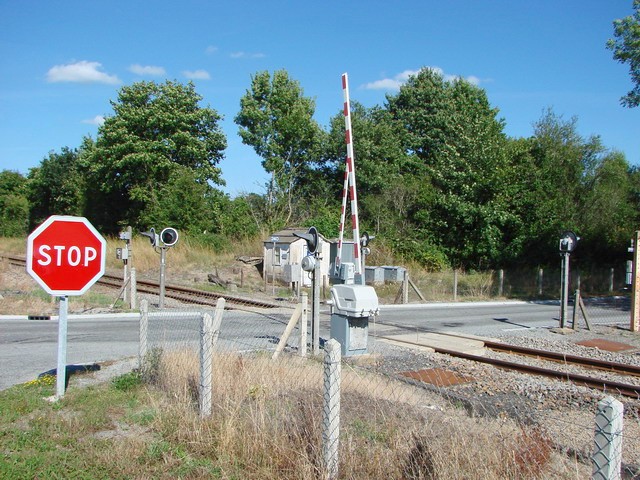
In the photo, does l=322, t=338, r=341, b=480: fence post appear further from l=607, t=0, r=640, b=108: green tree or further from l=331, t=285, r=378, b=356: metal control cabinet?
l=607, t=0, r=640, b=108: green tree

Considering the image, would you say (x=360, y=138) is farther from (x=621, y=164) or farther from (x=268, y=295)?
(x=268, y=295)

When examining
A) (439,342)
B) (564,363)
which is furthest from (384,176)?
(564,363)

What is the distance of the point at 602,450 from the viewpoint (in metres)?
3.12

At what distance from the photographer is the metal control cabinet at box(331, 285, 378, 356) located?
9.89 metres

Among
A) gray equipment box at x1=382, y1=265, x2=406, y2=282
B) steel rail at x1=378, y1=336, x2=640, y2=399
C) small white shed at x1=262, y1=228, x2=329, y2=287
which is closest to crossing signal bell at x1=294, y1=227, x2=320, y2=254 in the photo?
steel rail at x1=378, y1=336, x2=640, y2=399

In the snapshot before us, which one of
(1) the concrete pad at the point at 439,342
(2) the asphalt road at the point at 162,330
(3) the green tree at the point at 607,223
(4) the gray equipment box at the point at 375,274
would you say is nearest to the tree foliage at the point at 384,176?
(3) the green tree at the point at 607,223

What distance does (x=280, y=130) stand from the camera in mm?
42469

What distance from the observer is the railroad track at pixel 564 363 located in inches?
358

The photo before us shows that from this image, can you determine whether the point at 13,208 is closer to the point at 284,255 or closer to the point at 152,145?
the point at 152,145

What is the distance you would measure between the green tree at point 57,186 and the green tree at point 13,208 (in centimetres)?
148

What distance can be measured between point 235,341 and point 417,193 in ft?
88.9

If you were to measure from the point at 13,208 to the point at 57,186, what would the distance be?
905 cm

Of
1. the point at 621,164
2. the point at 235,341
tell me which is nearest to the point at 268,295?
the point at 235,341

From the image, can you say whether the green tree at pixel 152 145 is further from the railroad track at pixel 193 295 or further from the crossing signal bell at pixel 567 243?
the crossing signal bell at pixel 567 243
